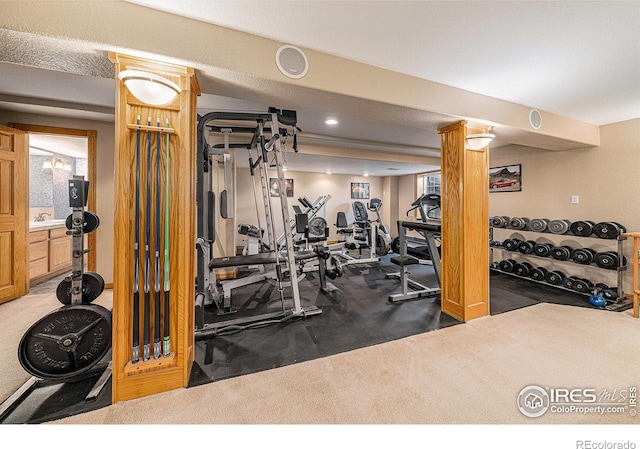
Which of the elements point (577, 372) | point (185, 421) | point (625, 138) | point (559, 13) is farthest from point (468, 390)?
point (625, 138)

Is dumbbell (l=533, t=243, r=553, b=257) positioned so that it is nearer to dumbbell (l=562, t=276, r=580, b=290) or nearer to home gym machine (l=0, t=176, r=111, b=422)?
dumbbell (l=562, t=276, r=580, b=290)

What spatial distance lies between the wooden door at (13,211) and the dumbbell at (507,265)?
23.8ft

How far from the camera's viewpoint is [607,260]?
3219mm

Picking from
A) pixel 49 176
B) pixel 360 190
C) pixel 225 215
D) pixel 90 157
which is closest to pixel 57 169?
pixel 49 176

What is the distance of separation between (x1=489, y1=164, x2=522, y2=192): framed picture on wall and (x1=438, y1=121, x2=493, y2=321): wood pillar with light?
237 cm

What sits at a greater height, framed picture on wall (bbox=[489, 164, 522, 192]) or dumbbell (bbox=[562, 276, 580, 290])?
framed picture on wall (bbox=[489, 164, 522, 192])

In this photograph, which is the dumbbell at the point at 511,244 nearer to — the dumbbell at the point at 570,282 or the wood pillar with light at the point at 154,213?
the dumbbell at the point at 570,282

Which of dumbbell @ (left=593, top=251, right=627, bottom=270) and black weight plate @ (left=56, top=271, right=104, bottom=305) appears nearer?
black weight plate @ (left=56, top=271, right=104, bottom=305)

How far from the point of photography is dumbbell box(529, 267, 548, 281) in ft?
12.9

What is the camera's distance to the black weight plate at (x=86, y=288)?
184cm

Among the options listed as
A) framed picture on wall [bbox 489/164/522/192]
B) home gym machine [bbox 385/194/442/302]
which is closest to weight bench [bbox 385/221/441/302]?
home gym machine [bbox 385/194/442/302]

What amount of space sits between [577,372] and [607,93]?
108 inches

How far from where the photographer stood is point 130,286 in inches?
63.6
